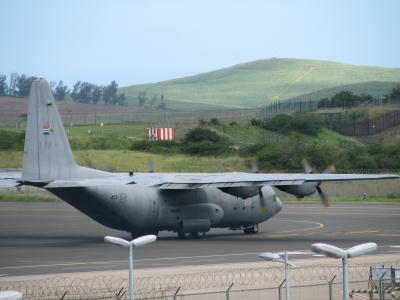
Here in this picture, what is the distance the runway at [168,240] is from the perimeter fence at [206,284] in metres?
3.61

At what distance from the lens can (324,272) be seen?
3128 cm

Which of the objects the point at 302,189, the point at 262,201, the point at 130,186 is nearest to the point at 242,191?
the point at 262,201

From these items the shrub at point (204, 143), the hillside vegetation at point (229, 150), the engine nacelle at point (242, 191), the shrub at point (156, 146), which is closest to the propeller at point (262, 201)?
the engine nacelle at point (242, 191)

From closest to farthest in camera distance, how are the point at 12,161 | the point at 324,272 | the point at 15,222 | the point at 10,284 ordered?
1. the point at 10,284
2. the point at 324,272
3. the point at 15,222
4. the point at 12,161

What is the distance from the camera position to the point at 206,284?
2839 cm

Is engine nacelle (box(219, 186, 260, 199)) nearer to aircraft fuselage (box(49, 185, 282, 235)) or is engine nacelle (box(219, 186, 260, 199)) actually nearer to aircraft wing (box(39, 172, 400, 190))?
aircraft wing (box(39, 172, 400, 190))

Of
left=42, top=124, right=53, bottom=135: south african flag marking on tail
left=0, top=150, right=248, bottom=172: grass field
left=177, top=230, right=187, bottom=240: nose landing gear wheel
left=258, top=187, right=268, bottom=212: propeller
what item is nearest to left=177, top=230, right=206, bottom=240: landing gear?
left=177, top=230, right=187, bottom=240: nose landing gear wheel

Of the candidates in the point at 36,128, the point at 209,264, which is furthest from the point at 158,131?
the point at 209,264

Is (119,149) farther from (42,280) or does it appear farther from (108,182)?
(42,280)

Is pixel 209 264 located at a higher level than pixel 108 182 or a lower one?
lower

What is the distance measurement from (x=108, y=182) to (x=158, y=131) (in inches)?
2426

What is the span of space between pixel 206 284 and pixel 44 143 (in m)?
16.0

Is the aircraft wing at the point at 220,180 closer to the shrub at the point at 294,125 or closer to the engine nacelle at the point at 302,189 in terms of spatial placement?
the engine nacelle at the point at 302,189

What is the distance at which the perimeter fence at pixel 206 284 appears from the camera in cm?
2553
